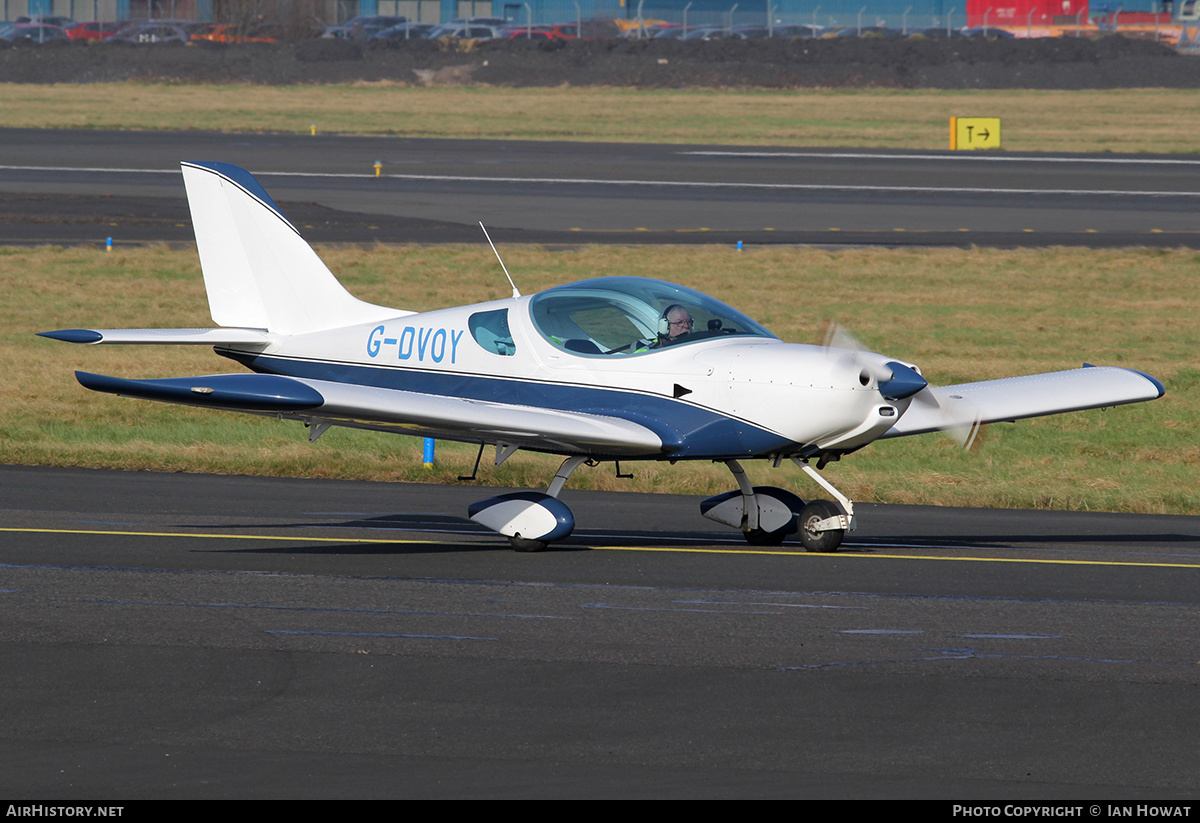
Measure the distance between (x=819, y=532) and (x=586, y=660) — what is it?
3.88 meters

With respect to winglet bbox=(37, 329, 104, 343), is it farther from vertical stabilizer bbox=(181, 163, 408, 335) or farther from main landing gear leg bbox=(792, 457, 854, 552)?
main landing gear leg bbox=(792, 457, 854, 552)

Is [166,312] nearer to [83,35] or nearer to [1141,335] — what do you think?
[1141,335]

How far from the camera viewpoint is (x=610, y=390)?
12508 millimetres

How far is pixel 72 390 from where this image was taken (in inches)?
854

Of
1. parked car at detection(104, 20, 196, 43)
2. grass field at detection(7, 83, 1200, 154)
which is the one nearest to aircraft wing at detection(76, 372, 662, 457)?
grass field at detection(7, 83, 1200, 154)

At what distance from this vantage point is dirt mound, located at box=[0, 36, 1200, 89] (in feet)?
288

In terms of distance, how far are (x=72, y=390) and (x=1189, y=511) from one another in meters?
14.3

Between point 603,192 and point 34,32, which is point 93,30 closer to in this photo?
point 34,32

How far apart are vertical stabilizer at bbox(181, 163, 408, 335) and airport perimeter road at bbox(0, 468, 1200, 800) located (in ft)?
6.09

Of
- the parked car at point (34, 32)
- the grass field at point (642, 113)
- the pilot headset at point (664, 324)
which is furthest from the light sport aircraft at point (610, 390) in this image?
the parked car at point (34, 32)

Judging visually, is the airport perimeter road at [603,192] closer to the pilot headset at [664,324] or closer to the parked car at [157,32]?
the pilot headset at [664,324]

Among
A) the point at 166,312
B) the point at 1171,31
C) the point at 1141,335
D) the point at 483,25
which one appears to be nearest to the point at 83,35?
the point at 483,25

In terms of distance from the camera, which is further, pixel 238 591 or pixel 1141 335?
pixel 1141 335

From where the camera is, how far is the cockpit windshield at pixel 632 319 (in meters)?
12.4
